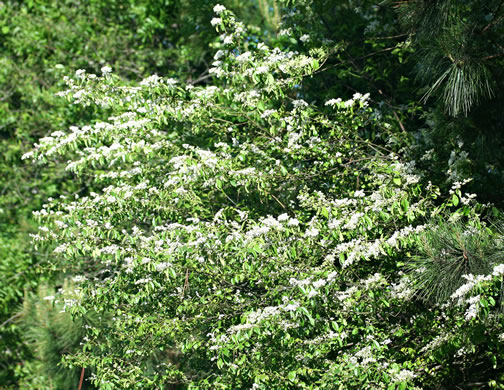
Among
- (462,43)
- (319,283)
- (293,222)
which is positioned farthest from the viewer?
(462,43)

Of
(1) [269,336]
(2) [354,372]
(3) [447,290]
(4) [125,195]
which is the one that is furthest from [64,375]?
(3) [447,290]

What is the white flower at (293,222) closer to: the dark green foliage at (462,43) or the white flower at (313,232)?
the white flower at (313,232)

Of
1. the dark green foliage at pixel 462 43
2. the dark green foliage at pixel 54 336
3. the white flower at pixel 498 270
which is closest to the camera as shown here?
the white flower at pixel 498 270

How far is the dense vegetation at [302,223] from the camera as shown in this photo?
9.60ft

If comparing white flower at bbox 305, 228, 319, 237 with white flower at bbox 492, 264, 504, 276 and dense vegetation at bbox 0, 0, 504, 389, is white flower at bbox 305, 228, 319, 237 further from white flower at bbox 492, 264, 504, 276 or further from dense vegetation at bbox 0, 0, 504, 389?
white flower at bbox 492, 264, 504, 276

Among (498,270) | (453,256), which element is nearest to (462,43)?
(453,256)

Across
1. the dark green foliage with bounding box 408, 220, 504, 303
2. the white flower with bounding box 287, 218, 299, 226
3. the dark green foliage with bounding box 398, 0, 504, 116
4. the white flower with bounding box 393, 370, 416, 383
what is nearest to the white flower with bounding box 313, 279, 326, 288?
the white flower with bounding box 287, 218, 299, 226

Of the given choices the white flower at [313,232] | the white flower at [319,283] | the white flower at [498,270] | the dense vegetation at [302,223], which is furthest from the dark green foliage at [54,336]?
the white flower at [498,270]

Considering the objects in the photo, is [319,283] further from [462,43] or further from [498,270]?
[462,43]

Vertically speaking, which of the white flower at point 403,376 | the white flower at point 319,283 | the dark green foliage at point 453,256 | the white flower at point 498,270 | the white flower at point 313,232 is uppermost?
the white flower at point 313,232

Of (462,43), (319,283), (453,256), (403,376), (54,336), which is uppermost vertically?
(462,43)

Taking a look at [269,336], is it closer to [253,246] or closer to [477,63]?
[253,246]

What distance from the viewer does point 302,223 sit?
3.39 meters

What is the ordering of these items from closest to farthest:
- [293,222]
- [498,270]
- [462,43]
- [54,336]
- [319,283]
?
[498,270], [319,283], [293,222], [462,43], [54,336]
